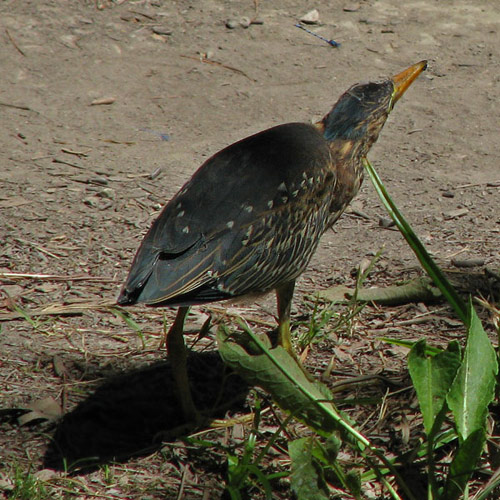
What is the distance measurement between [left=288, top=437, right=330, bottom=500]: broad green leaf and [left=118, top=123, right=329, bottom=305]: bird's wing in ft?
2.51

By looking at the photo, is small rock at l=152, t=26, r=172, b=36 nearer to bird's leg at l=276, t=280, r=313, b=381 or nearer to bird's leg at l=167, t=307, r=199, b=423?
bird's leg at l=276, t=280, r=313, b=381

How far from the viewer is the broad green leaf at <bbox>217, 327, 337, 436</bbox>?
3463 mm

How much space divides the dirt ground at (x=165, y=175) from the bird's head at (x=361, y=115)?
2.65 feet

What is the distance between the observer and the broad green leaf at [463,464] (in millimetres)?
3154

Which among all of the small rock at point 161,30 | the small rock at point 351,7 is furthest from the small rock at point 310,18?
the small rock at point 161,30

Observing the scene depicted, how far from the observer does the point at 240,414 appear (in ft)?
13.6

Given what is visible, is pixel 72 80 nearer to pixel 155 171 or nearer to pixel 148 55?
pixel 148 55

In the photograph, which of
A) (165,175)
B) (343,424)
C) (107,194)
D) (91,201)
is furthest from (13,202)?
(343,424)

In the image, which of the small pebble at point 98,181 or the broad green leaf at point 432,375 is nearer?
the broad green leaf at point 432,375

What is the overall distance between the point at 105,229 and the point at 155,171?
770 mm

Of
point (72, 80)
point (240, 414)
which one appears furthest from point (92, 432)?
point (72, 80)

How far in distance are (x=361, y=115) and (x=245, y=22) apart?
10.9 feet

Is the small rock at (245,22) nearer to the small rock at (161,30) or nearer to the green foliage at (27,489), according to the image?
the small rock at (161,30)

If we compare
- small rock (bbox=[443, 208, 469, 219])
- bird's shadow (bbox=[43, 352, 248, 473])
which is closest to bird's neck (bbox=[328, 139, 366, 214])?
bird's shadow (bbox=[43, 352, 248, 473])
